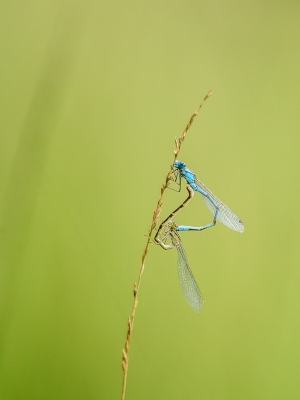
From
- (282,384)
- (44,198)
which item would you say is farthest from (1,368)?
(282,384)

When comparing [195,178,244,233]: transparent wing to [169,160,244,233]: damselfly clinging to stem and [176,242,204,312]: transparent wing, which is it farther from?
[176,242,204,312]: transparent wing

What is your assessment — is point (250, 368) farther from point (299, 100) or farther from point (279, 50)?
point (279, 50)

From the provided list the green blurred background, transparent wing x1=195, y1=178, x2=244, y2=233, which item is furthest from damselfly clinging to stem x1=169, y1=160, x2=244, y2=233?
the green blurred background

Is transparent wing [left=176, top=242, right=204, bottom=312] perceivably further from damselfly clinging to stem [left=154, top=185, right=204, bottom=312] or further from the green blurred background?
the green blurred background

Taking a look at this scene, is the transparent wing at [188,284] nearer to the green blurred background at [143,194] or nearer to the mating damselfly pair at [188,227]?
the mating damselfly pair at [188,227]

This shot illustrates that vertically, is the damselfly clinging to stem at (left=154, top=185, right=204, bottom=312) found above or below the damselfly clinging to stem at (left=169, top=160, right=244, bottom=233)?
below

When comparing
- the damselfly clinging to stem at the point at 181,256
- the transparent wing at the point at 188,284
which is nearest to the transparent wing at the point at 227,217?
the damselfly clinging to stem at the point at 181,256

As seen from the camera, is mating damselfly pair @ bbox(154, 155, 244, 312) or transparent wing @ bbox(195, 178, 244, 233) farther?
transparent wing @ bbox(195, 178, 244, 233)
